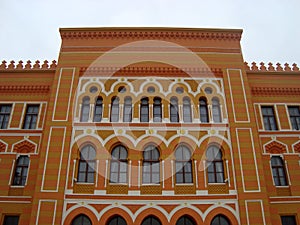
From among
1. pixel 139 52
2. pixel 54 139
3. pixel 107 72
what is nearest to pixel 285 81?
pixel 139 52

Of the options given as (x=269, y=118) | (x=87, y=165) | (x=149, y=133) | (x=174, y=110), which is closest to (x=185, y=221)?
(x=149, y=133)

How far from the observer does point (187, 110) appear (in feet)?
56.9

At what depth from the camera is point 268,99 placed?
18359mm

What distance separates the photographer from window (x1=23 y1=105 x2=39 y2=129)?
1756 centimetres

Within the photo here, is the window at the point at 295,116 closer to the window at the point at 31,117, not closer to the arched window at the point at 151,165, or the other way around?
the arched window at the point at 151,165

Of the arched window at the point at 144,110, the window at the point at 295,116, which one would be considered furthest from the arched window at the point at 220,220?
the window at the point at 295,116

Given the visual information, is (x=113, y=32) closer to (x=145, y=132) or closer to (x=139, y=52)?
(x=139, y=52)

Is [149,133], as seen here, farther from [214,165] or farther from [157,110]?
[214,165]

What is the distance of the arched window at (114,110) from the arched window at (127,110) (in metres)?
0.45

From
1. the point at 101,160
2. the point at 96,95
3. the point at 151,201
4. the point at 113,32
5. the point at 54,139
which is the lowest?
the point at 151,201

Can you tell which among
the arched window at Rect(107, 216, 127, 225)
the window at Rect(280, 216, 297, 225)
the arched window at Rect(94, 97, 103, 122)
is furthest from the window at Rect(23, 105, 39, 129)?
the window at Rect(280, 216, 297, 225)

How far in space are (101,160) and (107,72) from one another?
5.34m

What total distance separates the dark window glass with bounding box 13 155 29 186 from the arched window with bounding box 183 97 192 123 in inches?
353

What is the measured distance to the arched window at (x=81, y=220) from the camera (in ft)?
48.0
